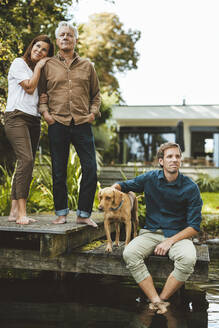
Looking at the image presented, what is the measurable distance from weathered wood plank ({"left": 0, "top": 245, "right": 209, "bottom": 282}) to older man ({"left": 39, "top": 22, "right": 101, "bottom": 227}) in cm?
39

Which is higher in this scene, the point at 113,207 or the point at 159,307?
the point at 113,207

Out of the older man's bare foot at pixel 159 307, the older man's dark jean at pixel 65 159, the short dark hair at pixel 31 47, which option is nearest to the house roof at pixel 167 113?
the short dark hair at pixel 31 47

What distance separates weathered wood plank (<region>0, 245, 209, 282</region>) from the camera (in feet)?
10.8

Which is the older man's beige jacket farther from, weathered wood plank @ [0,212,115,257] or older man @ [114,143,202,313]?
weathered wood plank @ [0,212,115,257]

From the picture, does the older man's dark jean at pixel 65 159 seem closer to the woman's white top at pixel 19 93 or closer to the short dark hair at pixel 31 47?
the woman's white top at pixel 19 93

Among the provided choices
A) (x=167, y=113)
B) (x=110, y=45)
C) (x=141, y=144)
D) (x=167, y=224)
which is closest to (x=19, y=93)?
(x=167, y=224)

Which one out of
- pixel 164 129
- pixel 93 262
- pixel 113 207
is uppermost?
pixel 113 207

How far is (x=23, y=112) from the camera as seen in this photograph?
373 centimetres

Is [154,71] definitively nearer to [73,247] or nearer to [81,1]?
[81,1]

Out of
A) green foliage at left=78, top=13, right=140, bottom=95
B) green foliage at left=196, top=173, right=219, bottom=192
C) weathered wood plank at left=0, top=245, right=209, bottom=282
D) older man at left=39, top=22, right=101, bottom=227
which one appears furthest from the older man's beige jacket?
green foliage at left=78, top=13, right=140, bottom=95

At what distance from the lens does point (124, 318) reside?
3.16 metres

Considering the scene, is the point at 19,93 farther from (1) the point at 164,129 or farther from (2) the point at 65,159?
(1) the point at 164,129

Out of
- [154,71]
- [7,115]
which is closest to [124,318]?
[7,115]

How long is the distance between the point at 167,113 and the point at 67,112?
19.4m
